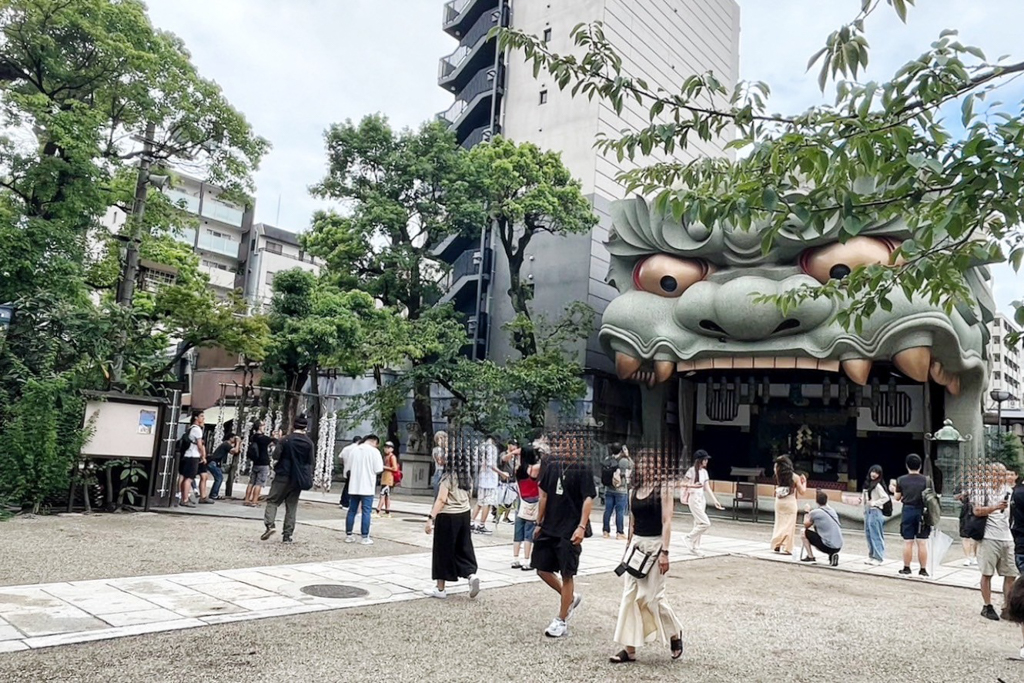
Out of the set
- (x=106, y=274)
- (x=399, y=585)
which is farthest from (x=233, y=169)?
(x=399, y=585)

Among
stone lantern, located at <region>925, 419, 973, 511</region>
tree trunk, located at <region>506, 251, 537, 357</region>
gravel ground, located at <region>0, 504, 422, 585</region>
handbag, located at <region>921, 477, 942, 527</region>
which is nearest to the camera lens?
gravel ground, located at <region>0, 504, 422, 585</region>

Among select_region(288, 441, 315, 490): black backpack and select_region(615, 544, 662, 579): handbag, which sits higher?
select_region(288, 441, 315, 490): black backpack

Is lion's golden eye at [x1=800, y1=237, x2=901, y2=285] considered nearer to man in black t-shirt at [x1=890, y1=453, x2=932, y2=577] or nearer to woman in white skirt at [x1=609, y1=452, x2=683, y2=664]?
man in black t-shirt at [x1=890, y1=453, x2=932, y2=577]

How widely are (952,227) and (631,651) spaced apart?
12.2 ft

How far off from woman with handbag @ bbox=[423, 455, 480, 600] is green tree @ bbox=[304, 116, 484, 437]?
17.9 m

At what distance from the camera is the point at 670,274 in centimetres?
2534

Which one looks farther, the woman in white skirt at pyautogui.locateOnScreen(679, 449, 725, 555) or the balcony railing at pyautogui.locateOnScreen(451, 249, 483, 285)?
the balcony railing at pyautogui.locateOnScreen(451, 249, 483, 285)

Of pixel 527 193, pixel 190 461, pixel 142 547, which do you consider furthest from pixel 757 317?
pixel 142 547

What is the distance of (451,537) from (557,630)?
5.81 feet

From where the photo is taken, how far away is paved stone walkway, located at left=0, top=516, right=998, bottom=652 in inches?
230

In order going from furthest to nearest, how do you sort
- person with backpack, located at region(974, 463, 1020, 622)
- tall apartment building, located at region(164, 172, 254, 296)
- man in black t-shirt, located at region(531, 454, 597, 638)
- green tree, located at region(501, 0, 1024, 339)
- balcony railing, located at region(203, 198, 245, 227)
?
balcony railing, located at region(203, 198, 245, 227), tall apartment building, located at region(164, 172, 254, 296), person with backpack, located at region(974, 463, 1020, 622), man in black t-shirt, located at region(531, 454, 597, 638), green tree, located at region(501, 0, 1024, 339)

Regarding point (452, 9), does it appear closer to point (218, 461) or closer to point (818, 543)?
point (218, 461)

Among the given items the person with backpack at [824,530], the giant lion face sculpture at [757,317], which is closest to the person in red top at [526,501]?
the person with backpack at [824,530]

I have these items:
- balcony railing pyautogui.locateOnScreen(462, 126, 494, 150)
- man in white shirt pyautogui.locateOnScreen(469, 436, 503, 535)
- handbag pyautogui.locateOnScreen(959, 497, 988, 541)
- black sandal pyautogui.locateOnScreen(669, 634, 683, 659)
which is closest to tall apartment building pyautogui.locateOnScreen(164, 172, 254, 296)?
balcony railing pyautogui.locateOnScreen(462, 126, 494, 150)
